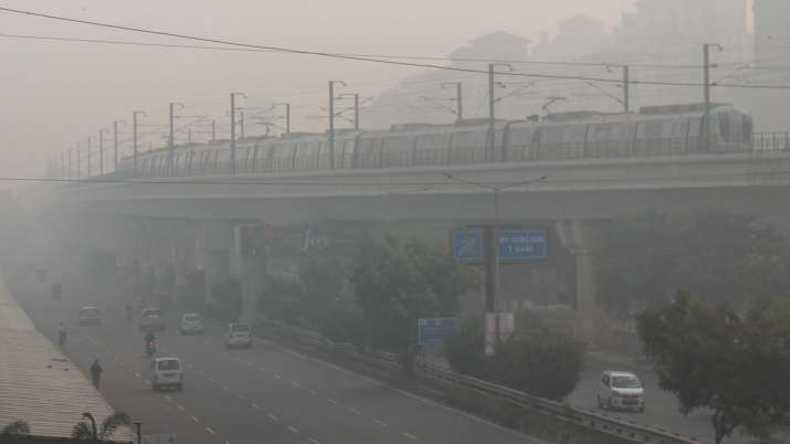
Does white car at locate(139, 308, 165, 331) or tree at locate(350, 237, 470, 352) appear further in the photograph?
white car at locate(139, 308, 165, 331)

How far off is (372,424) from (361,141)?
34.8 m

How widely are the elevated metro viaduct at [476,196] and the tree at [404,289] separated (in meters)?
3.23

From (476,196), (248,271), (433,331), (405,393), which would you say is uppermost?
(476,196)

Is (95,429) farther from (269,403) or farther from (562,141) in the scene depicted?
(562,141)

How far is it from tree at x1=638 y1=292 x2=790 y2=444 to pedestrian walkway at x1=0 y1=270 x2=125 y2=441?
998cm

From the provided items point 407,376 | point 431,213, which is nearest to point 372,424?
point 407,376

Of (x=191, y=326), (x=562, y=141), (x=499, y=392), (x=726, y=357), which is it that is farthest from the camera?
(x=191, y=326)

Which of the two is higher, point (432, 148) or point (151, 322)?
point (432, 148)

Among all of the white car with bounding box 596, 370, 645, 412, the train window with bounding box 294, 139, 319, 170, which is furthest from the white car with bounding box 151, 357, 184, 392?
the train window with bounding box 294, 139, 319, 170

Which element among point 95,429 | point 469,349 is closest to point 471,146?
point 469,349

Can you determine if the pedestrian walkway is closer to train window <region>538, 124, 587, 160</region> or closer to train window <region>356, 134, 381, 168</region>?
train window <region>356, 134, 381, 168</region>

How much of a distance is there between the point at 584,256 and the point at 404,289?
13063 mm

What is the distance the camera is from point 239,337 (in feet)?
168

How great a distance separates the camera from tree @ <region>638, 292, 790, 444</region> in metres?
20.8
